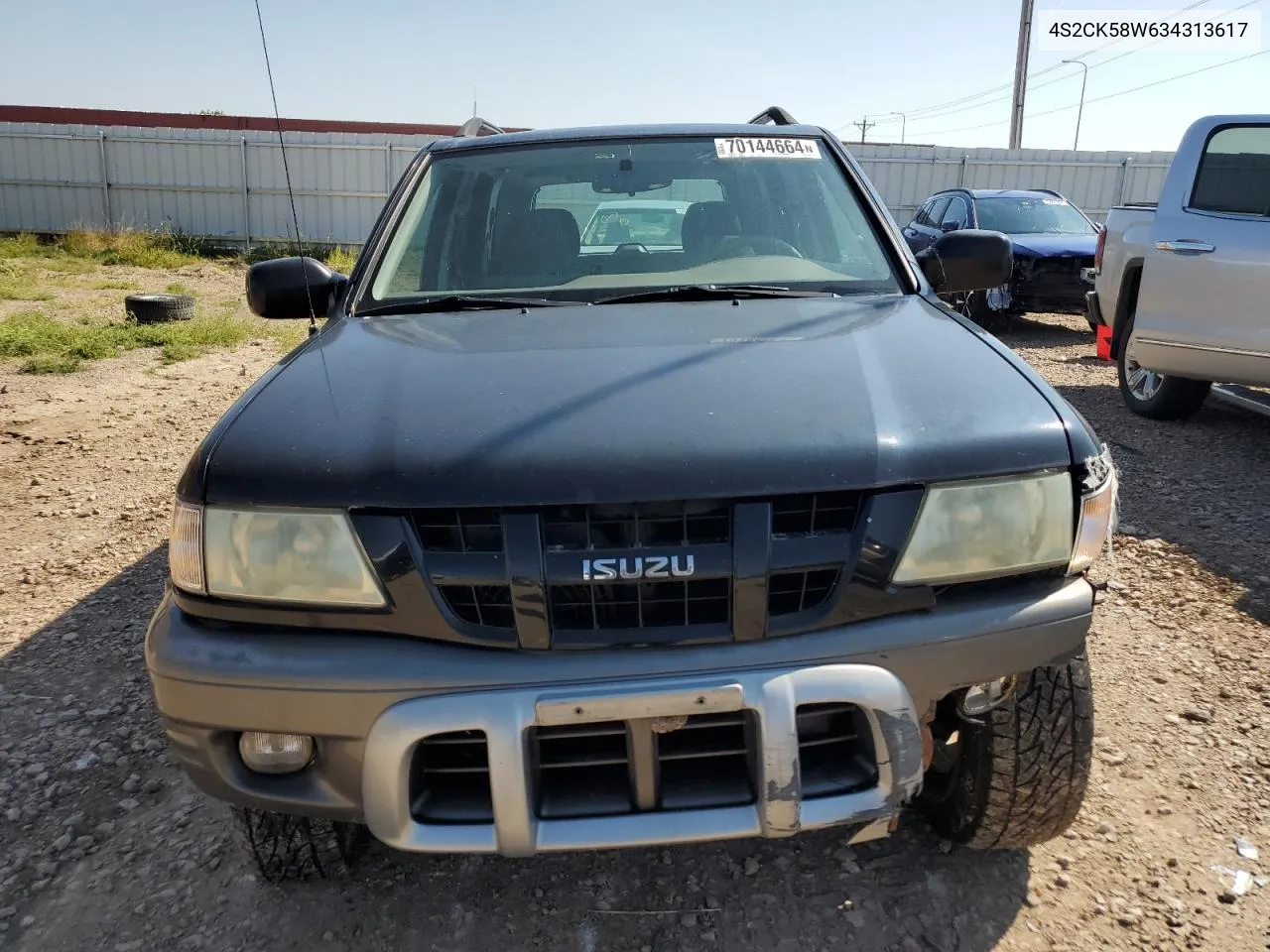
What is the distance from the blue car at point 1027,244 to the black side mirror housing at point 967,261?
19.8 feet

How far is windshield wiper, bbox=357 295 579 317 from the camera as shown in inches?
98.7

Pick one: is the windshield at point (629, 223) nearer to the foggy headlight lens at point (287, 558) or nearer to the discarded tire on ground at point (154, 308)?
the foggy headlight lens at point (287, 558)

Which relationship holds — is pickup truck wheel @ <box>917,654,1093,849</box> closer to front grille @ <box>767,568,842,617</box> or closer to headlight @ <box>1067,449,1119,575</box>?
headlight @ <box>1067,449,1119,575</box>

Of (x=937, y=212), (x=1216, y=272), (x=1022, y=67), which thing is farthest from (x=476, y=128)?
(x=1022, y=67)

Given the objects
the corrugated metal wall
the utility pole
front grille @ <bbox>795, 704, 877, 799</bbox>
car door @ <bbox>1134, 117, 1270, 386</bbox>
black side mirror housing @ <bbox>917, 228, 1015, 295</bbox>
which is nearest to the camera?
front grille @ <bbox>795, 704, 877, 799</bbox>

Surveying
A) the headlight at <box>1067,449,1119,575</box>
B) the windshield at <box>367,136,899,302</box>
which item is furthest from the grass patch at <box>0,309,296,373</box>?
the headlight at <box>1067,449,1119,575</box>

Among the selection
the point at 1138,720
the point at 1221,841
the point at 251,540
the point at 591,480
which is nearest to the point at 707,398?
the point at 591,480

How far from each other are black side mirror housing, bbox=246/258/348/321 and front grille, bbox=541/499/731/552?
1507 millimetres

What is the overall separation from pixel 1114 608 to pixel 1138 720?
82 centimetres

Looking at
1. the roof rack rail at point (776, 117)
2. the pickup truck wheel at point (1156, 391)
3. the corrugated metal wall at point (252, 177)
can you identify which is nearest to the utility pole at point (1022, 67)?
the corrugated metal wall at point (252, 177)

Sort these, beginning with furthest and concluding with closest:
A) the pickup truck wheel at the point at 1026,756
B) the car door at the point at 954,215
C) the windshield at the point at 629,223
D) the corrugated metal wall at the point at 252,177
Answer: the corrugated metal wall at the point at 252,177 < the car door at the point at 954,215 < the windshield at the point at 629,223 < the pickup truck wheel at the point at 1026,756

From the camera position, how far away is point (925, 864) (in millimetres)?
2176

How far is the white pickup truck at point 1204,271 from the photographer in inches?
197

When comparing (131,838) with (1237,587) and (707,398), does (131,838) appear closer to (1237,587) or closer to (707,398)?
(707,398)
